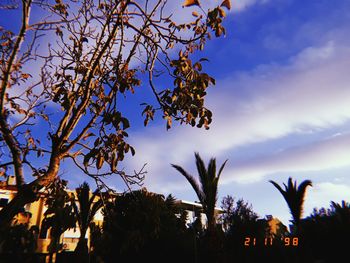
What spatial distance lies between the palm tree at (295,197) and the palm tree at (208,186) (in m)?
3.56

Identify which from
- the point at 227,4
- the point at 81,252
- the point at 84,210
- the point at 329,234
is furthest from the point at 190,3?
the point at 81,252

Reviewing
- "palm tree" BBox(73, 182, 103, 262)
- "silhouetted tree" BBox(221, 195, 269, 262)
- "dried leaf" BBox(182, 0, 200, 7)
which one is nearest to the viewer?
"dried leaf" BBox(182, 0, 200, 7)

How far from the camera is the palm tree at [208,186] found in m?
16.6

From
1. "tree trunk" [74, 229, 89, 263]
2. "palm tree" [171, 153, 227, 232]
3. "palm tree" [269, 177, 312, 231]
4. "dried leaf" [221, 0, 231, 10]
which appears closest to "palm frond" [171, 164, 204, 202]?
"palm tree" [171, 153, 227, 232]

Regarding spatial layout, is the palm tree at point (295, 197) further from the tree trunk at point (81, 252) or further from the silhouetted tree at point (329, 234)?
the tree trunk at point (81, 252)

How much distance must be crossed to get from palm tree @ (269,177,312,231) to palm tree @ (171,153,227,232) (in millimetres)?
3560

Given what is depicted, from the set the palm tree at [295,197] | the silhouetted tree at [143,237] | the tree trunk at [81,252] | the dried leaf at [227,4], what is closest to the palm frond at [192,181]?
the silhouetted tree at [143,237]

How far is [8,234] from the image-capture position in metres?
4.86

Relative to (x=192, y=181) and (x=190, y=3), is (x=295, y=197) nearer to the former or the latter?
(x=192, y=181)

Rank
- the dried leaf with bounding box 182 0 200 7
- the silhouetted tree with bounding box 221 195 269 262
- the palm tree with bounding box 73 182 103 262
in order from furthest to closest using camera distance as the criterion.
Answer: the palm tree with bounding box 73 182 103 262 → the silhouetted tree with bounding box 221 195 269 262 → the dried leaf with bounding box 182 0 200 7

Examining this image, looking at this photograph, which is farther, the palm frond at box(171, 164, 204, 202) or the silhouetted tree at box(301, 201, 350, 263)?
the palm frond at box(171, 164, 204, 202)

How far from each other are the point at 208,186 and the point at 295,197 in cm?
448

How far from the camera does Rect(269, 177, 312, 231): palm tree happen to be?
646 inches

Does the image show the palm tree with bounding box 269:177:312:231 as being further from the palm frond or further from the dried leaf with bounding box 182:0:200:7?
the dried leaf with bounding box 182:0:200:7
